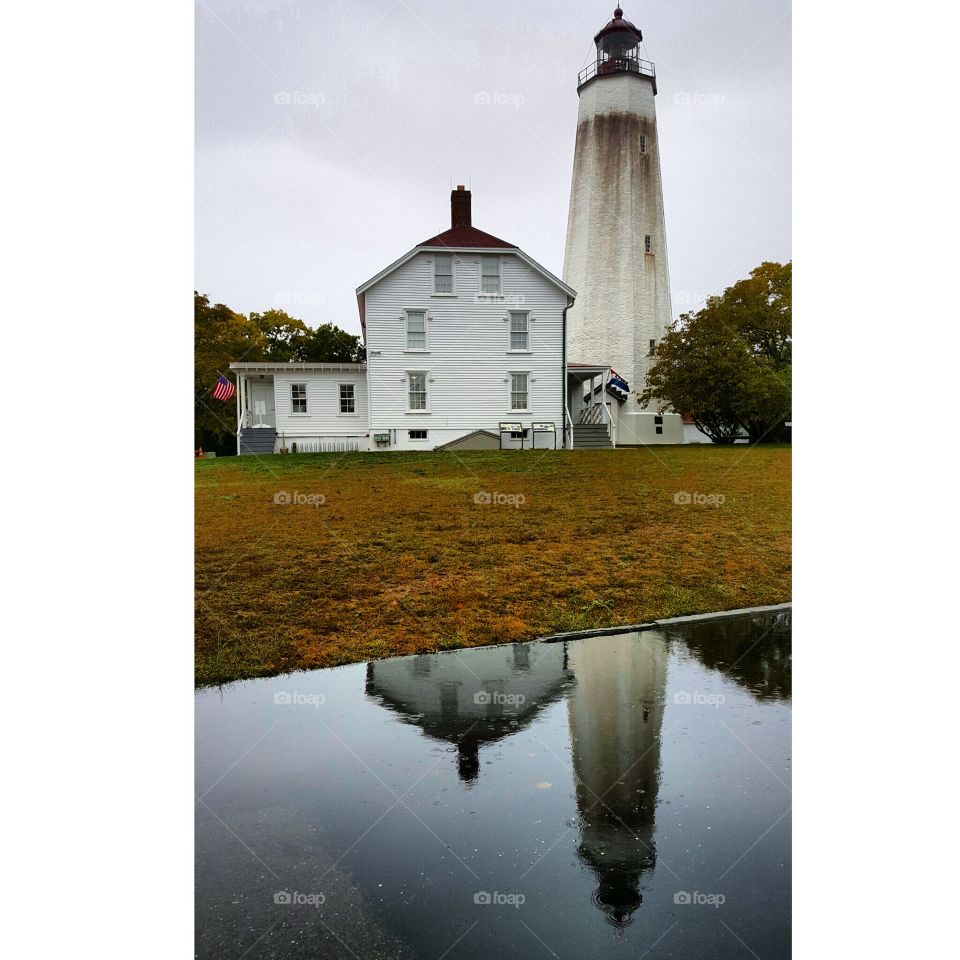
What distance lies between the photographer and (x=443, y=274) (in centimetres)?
1132

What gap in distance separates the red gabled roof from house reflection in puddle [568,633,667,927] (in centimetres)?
928

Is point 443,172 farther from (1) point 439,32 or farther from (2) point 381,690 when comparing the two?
(2) point 381,690

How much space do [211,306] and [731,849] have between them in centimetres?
1640

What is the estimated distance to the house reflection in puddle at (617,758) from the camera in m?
1.85

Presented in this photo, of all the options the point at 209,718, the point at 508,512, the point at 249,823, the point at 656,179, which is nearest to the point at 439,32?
the point at 508,512

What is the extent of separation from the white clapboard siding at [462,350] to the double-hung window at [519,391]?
0.30 feet

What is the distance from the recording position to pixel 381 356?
435 inches

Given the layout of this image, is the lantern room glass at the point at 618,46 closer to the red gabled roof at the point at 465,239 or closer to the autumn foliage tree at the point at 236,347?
the red gabled roof at the point at 465,239

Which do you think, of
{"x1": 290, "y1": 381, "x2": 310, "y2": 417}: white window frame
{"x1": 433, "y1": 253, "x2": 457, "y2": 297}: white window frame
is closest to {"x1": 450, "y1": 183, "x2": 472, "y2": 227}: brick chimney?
{"x1": 433, "y1": 253, "x2": 457, "y2": 297}: white window frame

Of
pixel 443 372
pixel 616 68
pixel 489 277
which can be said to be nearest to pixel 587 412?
pixel 489 277

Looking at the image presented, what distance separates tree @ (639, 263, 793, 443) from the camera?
1227cm

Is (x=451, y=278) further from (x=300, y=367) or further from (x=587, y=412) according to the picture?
(x=587, y=412)
